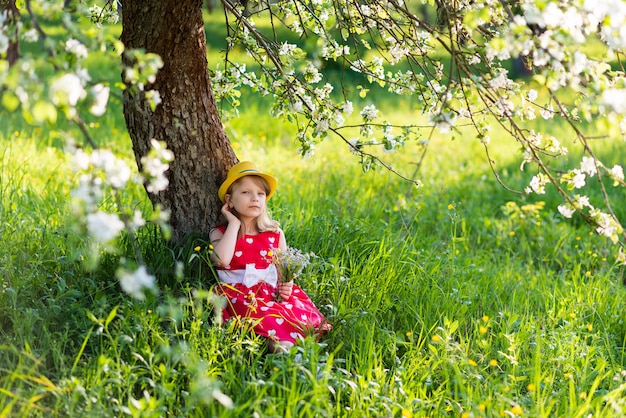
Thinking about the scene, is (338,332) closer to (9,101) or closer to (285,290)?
(285,290)

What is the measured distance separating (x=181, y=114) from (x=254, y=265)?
81 centimetres

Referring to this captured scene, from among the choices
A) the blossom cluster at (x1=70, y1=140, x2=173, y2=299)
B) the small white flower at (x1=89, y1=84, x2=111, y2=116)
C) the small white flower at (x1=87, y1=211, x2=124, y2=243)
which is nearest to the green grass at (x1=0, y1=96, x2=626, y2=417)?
the blossom cluster at (x1=70, y1=140, x2=173, y2=299)

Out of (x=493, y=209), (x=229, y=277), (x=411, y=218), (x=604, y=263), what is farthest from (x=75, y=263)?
(x=493, y=209)

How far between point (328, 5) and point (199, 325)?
185 cm

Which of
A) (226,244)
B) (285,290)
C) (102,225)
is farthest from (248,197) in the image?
(102,225)

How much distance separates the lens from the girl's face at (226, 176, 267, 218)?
3625 mm

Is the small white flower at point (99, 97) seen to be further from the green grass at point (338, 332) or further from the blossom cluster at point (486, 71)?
the blossom cluster at point (486, 71)

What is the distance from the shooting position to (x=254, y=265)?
362 cm

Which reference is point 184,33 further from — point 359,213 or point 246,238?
point 359,213

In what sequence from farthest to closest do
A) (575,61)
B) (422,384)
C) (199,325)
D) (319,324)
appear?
1. (319,324)
2. (422,384)
3. (199,325)
4. (575,61)

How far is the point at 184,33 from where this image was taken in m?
3.50

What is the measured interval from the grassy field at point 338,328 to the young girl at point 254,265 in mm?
113

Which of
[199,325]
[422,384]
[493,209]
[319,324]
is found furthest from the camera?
[493,209]

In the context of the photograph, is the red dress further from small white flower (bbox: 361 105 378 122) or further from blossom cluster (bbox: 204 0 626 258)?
small white flower (bbox: 361 105 378 122)
